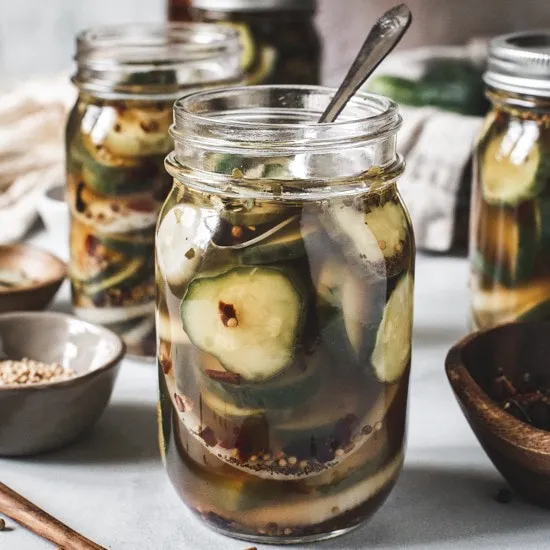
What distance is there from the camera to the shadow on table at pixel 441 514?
2.48 feet

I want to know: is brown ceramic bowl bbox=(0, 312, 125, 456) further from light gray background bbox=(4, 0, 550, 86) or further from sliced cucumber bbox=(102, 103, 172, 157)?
light gray background bbox=(4, 0, 550, 86)

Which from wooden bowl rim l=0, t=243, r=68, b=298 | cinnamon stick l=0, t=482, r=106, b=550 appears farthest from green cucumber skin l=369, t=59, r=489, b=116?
cinnamon stick l=0, t=482, r=106, b=550

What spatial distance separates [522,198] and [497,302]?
11 centimetres

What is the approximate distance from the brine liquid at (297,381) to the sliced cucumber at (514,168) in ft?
0.88

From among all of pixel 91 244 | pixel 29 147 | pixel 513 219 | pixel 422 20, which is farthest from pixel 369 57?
pixel 422 20

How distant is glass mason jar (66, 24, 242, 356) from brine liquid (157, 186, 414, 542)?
0.87 feet

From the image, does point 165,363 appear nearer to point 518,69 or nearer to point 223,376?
point 223,376

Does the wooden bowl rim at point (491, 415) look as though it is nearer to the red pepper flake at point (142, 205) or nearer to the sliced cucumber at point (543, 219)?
the sliced cucumber at point (543, 219)

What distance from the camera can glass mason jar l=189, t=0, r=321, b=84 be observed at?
4.53ft

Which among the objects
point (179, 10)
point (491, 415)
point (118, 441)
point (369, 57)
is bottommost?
point (118, 441)

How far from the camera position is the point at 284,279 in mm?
674

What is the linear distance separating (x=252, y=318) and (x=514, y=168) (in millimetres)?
404

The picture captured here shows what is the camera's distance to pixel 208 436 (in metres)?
0.72

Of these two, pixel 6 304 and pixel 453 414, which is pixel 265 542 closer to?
pixel 453 414
